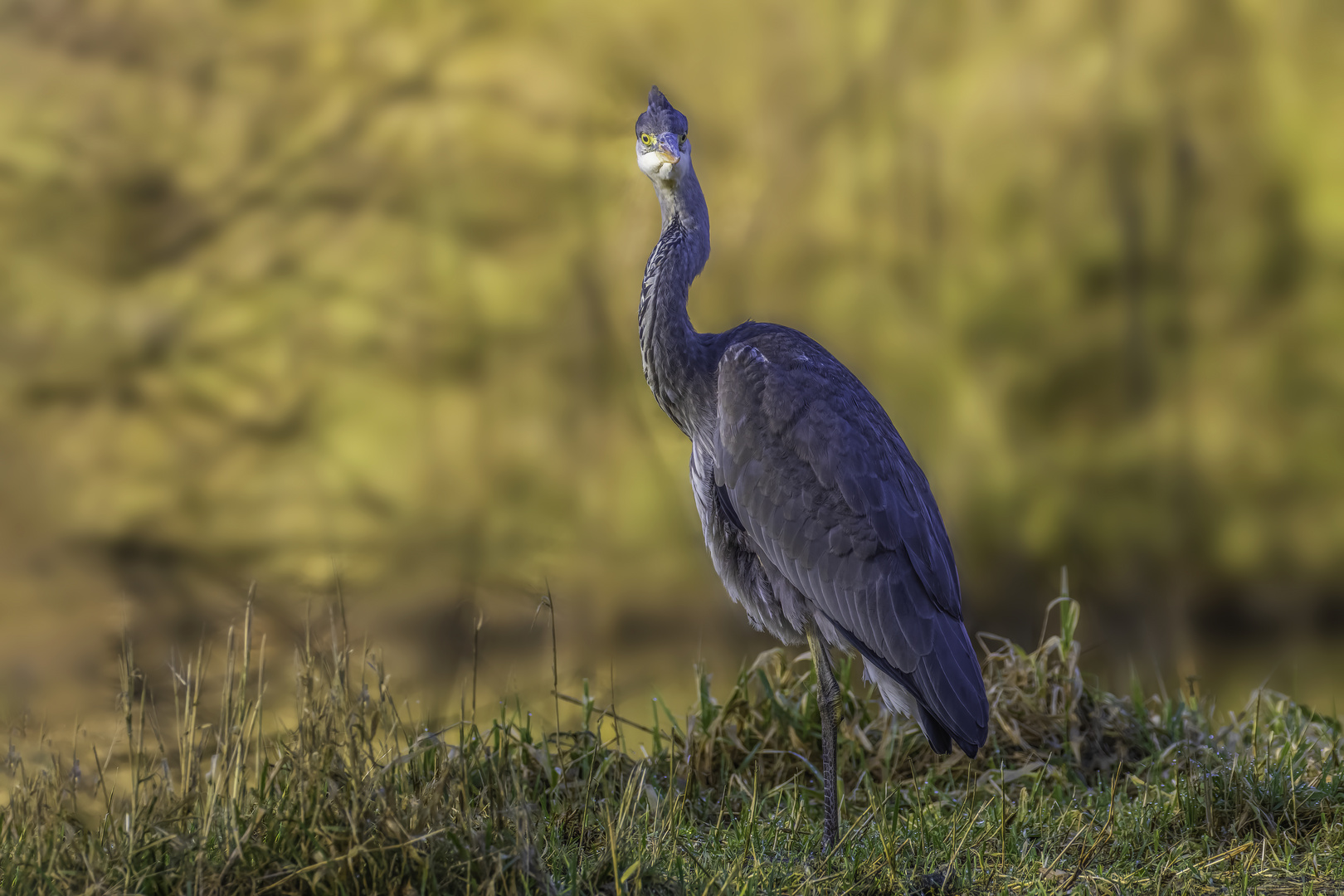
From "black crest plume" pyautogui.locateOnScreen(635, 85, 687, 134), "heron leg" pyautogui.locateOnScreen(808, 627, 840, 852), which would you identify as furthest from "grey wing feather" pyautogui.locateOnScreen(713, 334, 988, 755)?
"black crest plume" pyautogui.locateOnScreen(635, 85, 687, 134)

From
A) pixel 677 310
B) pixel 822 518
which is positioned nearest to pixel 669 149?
pixel 677 310

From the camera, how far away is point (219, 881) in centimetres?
238

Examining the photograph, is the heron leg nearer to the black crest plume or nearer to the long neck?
the long neck

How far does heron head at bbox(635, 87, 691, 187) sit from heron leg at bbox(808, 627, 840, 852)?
1948 millimetres

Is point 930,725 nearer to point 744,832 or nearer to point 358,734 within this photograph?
point 744,832

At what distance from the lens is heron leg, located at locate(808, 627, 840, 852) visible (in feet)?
11.3

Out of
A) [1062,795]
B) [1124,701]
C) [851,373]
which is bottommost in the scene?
[1062,795]

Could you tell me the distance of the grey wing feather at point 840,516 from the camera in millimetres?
3775

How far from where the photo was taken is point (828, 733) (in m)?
3.78

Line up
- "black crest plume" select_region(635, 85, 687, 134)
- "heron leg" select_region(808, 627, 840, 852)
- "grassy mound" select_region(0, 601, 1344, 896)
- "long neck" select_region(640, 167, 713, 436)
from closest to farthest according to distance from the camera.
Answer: "grassy mound" select_region(0, 601, 1344, 896), "heron leg" select_region(808, 627, 840, 852), "long neck" select_region(640, 167, 713, 436), "black crest plume" select_region(635, 85, 687, 134)

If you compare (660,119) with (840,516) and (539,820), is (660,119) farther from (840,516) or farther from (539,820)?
(539,820)

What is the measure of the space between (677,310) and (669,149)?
0.68 m

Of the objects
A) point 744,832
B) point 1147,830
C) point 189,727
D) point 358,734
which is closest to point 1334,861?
point 1147,830

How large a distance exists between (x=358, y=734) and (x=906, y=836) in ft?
5.68
